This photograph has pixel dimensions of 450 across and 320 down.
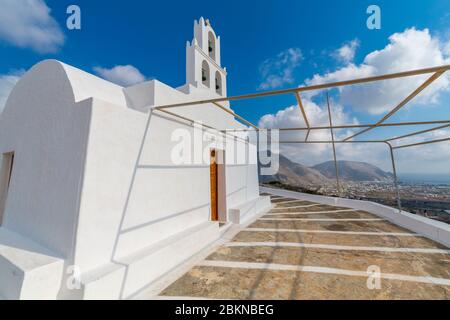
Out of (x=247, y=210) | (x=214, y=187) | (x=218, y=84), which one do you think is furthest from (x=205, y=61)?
(x=247, y=210)

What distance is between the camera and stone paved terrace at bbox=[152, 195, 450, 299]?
265 cm

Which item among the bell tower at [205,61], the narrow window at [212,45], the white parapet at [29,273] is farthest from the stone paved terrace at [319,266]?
the narrow window at [212,45]

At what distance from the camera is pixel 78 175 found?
8.75ft

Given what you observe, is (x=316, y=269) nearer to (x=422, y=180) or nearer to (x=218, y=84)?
(x=218, y=84)

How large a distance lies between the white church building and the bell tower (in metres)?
1.60

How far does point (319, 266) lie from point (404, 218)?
14.4 feet

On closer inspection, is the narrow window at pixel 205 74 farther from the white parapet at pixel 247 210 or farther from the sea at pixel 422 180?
the sea at pixel 422 180

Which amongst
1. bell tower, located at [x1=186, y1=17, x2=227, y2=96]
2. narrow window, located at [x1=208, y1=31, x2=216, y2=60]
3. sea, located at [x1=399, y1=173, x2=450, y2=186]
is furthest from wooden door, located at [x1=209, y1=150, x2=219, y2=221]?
sea, located at [x1=399, y1=173, x2=450, y2=186]

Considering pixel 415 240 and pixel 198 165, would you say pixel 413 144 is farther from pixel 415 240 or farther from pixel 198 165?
pixel 198 165

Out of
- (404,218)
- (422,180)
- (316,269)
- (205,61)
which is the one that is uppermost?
(205,61)

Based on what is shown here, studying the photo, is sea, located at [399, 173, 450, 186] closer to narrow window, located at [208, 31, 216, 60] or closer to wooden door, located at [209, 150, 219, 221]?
wooden door, located at [209, 150, 219, 221]

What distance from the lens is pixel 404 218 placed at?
5.66 m

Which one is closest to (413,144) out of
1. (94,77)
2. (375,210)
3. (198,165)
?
(375,210)

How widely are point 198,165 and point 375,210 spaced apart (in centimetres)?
724
